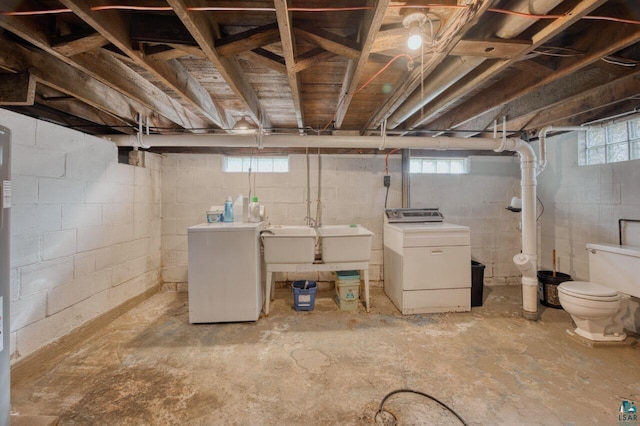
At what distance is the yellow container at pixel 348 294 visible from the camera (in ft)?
8.88

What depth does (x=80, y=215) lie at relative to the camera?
2.15 meters

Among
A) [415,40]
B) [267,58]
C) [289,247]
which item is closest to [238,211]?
[289,247]

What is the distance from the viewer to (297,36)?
1.38 metres

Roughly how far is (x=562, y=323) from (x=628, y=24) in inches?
95.1

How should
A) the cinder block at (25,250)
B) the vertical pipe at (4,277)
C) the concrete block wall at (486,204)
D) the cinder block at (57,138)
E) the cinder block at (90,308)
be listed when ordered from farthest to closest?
1. the concrete block wall at (486,204)
2. the cinder block at (90,308)
3. the cinder block at (57,138)
4. the cinder block at (25,250)
5. the vertical pipe at (4,277)

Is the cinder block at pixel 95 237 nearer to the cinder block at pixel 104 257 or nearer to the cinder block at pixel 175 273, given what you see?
the cinder block at pixel 104 257

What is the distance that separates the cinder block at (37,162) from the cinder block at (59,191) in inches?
2.1

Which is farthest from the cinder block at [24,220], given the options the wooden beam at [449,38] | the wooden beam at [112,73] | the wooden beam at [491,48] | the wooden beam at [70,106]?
the wooden beam at [491,48]

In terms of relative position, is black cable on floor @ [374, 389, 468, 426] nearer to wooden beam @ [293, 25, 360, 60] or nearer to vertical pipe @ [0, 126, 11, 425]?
vertical pipe @ [0, 126, 11, 425]

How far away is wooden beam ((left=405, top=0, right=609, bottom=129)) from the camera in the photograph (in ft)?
3.58

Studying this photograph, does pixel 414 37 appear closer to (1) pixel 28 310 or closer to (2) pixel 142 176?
(1) pixel 28 310

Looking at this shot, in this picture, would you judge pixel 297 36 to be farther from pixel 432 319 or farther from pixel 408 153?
pixel 432 319

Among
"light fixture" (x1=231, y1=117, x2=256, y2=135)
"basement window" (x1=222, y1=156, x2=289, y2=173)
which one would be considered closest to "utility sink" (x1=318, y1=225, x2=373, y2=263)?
"basement window" (x1=222, y1=156, x2=289, y2=173)

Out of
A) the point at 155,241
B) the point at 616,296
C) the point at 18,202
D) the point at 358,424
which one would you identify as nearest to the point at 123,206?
the point at 155,241
